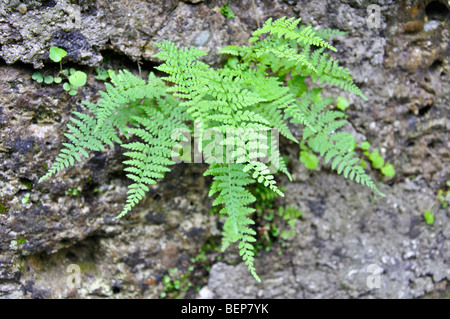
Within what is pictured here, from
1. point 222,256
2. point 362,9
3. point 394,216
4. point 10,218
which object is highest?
point 362,9

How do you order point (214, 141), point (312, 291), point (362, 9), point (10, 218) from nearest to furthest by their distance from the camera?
1. point (214, 141)
2. point (10, 218)
3. point (362, 9)
4. point (312, 291)

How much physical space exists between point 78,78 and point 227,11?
1.37m

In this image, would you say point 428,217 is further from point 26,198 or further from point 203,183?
point 26,198

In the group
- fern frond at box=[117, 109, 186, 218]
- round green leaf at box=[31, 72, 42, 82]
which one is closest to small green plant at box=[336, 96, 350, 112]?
fern frond at box=[117, 109, 186, 218]

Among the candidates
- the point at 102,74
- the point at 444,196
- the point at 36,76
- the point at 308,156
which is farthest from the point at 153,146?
the point at 444,196

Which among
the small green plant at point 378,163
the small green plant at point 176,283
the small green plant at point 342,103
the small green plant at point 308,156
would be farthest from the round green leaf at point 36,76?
the small green plant at point 378,163

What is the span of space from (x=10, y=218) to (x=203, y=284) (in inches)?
70.2

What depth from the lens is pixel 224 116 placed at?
2352 millimetres

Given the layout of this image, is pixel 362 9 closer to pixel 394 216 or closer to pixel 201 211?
pixel 394 216

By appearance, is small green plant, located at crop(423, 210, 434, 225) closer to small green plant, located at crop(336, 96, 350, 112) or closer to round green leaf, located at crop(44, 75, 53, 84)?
small green plant, located at crop(336, 96, 350, 112)

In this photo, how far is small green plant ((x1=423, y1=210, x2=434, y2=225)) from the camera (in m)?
3.81

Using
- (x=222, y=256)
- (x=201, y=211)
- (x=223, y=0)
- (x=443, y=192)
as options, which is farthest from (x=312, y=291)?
(x=223, y=0)

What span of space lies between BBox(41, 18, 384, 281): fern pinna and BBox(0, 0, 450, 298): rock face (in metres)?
0.41

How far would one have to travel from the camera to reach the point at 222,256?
357 centimetres
